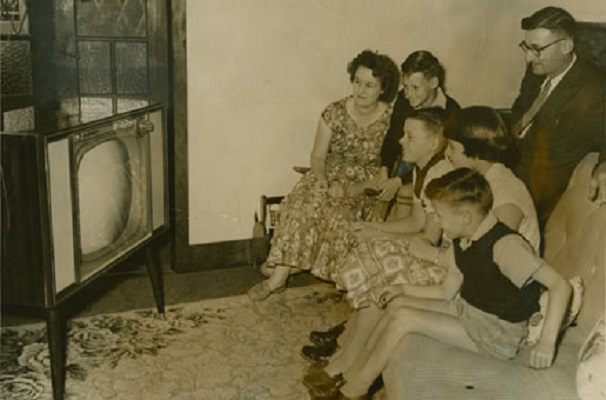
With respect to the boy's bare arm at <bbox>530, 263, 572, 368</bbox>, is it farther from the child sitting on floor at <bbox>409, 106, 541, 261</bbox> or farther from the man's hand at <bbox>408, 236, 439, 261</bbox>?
the man's hand at <bbox>408, 236, 439, 261</bbox>

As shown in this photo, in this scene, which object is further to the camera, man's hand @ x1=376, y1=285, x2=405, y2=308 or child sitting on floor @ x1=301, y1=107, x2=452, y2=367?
child sitting on floor @ x1=301, y1=107, x2=452, y2=367

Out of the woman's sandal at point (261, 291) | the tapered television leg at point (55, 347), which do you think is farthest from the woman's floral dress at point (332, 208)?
the tapered television leg at point (55, 347)

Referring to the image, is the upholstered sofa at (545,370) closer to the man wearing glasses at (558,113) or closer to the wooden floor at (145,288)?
the man wearing glasses at (558,113)

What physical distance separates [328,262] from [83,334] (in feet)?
3.42

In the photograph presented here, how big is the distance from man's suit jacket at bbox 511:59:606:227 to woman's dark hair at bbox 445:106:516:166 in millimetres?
248

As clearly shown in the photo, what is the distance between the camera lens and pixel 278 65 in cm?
371

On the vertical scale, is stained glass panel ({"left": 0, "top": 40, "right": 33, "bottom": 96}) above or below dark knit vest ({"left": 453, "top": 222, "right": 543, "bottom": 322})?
above

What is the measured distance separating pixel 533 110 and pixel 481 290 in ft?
3.41

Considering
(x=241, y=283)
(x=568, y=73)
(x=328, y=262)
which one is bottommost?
(x=241, y=283)

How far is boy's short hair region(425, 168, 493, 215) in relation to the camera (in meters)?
1.99

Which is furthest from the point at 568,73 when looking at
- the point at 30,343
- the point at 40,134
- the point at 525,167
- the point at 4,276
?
the point at 30,343

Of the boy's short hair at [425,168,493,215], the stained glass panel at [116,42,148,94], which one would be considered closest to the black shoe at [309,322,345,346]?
the boy's short hair at [425,168,493,215]

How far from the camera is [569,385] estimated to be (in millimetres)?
1800

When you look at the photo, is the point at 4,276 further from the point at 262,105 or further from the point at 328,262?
the point at 262,105
